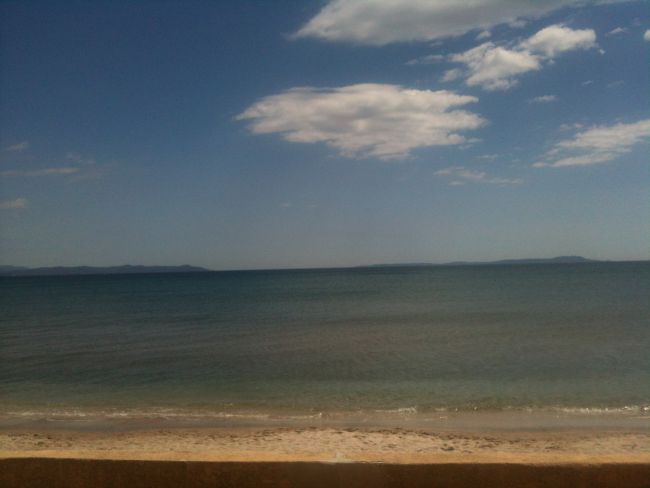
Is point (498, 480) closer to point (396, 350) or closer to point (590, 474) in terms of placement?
point (590, 474)

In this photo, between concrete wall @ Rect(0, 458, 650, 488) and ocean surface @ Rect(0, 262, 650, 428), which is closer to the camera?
concrete wall @ Rect(0, 458, 650, 488)

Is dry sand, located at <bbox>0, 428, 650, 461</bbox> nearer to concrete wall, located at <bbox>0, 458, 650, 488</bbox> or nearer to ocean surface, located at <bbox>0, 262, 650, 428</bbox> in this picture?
ocean surface, located at <bbox>0, 262, 650, 428</bbox>

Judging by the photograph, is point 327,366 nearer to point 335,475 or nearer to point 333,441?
point 333,441

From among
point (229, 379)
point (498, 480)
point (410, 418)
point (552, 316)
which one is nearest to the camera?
point (498, 480)

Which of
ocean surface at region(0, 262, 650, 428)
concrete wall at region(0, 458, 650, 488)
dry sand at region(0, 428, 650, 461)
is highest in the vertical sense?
concrete wall at region(0, 458, 650, 488)

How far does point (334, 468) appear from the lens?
9.56 ft

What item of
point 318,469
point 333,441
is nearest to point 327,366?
point 333,441

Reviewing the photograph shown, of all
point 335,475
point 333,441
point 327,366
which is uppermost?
point 335,475

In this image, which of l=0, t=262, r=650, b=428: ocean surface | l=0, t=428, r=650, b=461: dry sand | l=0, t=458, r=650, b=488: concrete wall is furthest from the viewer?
l=0, t=262, r=650, b=428: ocean surface

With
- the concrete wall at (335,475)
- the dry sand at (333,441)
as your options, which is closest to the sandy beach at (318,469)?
the concrete wall at (335,475)

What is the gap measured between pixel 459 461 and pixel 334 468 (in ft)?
1.99

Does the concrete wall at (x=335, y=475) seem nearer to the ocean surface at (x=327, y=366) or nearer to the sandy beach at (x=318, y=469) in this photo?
the sandy beach at (x=318, y=469)

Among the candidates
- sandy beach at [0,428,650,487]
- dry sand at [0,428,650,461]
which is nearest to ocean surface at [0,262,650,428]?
dry sand at [0,428,650,461]

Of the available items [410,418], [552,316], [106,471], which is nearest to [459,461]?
[106,471]
